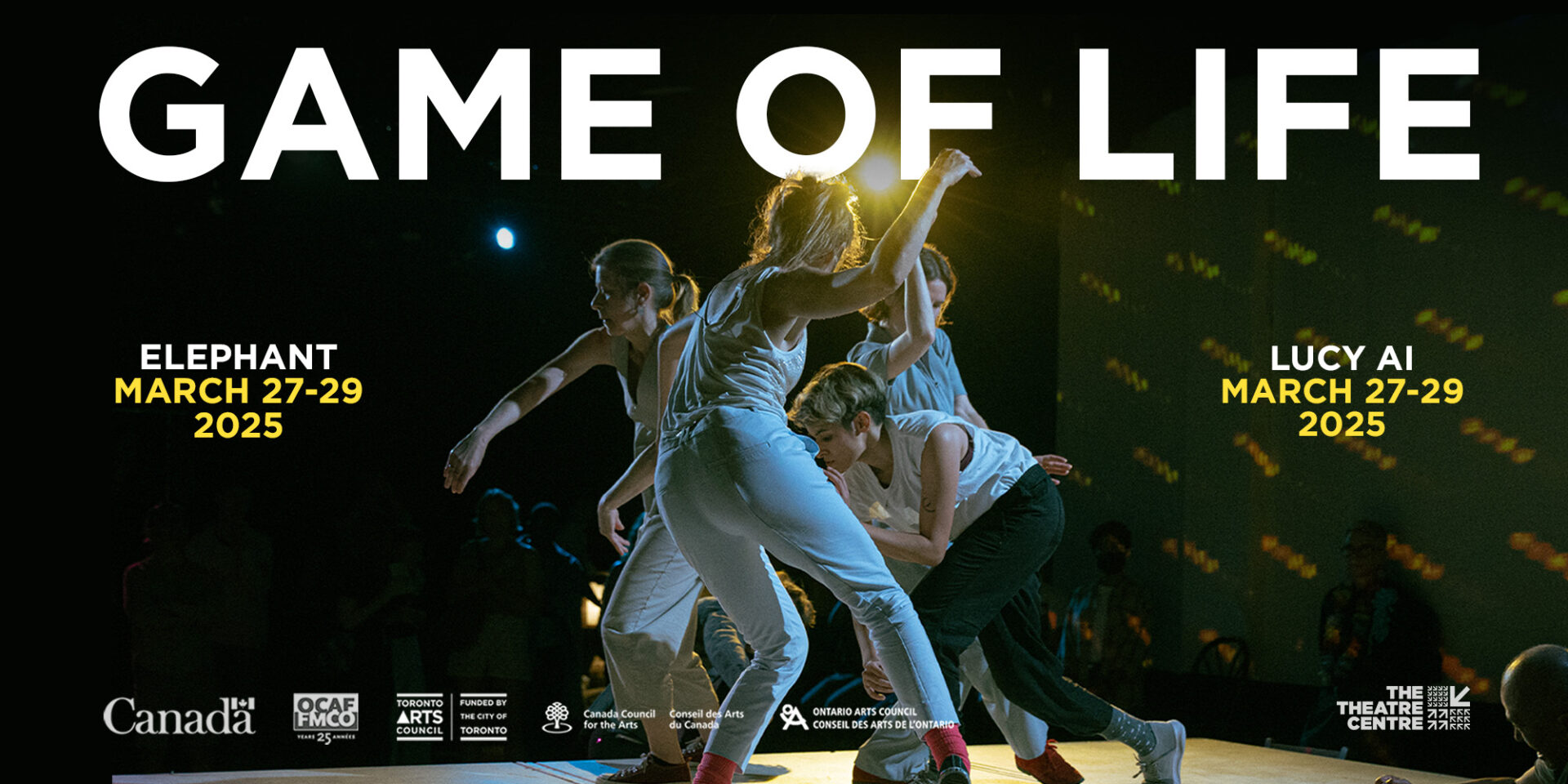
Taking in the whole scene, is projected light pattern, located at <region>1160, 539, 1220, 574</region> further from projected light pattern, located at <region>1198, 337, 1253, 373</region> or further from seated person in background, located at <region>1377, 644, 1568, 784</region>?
seated person in background, located at <region>1377, 644, 1568, 784</region>

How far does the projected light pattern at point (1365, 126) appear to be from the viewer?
16.6 ft

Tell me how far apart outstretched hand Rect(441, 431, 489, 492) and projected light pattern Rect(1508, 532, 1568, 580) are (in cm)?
362

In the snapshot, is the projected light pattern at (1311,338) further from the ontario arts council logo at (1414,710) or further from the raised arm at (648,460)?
the raised arm at (648,460)

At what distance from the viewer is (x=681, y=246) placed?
550cm

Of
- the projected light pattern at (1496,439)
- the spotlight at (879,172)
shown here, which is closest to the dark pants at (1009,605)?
the spotlight at (879,172)

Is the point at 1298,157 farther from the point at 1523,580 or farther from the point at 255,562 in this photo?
the point at 255,562

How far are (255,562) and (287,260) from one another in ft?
3.42

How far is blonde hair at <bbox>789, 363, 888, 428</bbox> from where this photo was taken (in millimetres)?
3582

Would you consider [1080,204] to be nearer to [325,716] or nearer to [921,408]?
[921,408]

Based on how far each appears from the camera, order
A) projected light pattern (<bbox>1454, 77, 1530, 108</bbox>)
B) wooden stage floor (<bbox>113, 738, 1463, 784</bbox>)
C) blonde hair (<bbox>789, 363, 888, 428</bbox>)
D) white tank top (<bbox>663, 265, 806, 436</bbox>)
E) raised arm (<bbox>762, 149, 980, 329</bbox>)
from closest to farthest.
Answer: raised arm (<bbox>762, 149, 980, 329</bbox>) < white tank top (<bbox>663, 265, 806, 436</bbox>) < blonde hair (<bbox>789, 363, 888, 428</bbox>) < wooden stage floor (<bbox>113, 738, 1463, 784</bbox>) < projected light pattern (<bbox>1454, 77, 1530, 108</bbox>)

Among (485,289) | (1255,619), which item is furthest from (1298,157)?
(485,289)

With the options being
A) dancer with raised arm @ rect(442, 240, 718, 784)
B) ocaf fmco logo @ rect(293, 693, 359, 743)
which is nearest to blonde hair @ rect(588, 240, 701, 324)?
dancer with raised arm @ rect(442, 240, 718, 784)

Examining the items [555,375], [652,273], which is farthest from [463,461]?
[652,273]

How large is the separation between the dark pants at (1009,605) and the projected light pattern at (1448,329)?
2182 millimetres
